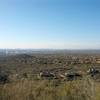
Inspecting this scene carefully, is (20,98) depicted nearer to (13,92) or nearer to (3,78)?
(13,92)

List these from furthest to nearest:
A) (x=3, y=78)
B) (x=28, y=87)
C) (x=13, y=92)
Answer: (x=3, y=78)
(x=28, y=87)
(x=13, y=92)

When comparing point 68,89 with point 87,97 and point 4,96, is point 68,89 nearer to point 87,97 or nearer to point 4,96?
point 87,97

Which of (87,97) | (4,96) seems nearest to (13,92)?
(4,96)

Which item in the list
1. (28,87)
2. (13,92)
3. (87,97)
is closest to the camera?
(87,97)

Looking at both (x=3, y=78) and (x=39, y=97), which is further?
(x=3, y=78)

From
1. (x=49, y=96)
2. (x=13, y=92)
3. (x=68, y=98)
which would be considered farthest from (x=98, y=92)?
(x=13, y=92)

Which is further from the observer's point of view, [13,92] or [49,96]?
[13,92]

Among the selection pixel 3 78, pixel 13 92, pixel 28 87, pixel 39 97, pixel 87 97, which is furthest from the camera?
pixel 3 78

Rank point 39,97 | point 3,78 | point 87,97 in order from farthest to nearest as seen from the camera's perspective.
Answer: point 3,78, point 39,97, point 87,97
